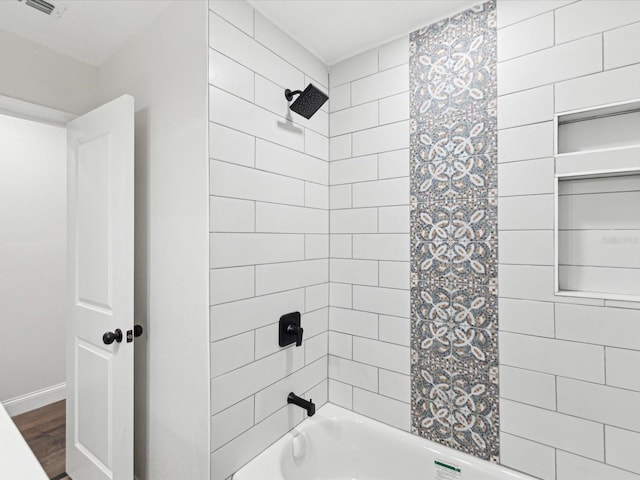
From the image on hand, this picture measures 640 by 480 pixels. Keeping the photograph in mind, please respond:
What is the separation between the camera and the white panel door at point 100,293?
1504mm

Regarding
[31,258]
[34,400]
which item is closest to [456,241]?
[31,258]

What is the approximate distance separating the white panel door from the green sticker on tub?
4.60ft

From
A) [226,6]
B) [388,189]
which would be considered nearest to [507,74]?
[388,189]

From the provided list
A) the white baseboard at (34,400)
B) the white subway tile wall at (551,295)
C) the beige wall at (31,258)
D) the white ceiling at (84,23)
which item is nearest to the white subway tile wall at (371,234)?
the white subway tile wall at (551,295)

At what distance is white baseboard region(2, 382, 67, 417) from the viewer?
8.73 feet

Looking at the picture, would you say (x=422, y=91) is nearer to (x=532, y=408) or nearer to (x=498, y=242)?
(x=498, y=242)

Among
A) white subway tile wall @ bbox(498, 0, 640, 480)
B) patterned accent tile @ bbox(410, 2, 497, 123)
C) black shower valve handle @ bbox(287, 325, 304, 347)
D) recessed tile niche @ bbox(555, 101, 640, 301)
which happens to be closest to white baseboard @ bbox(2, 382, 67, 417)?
black shower valve handle @ bbox(287, 325, 304, 347)

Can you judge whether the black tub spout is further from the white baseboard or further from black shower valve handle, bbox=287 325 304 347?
the white baseboard

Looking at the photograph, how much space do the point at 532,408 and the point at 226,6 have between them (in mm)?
2076

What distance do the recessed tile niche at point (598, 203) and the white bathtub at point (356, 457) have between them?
34.0 inches

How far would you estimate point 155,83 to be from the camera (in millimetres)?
1548

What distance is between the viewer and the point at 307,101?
157 centimetres

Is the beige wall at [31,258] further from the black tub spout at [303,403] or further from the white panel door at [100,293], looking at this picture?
the black tub spout at [303,403]

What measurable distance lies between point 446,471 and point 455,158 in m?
1.41
